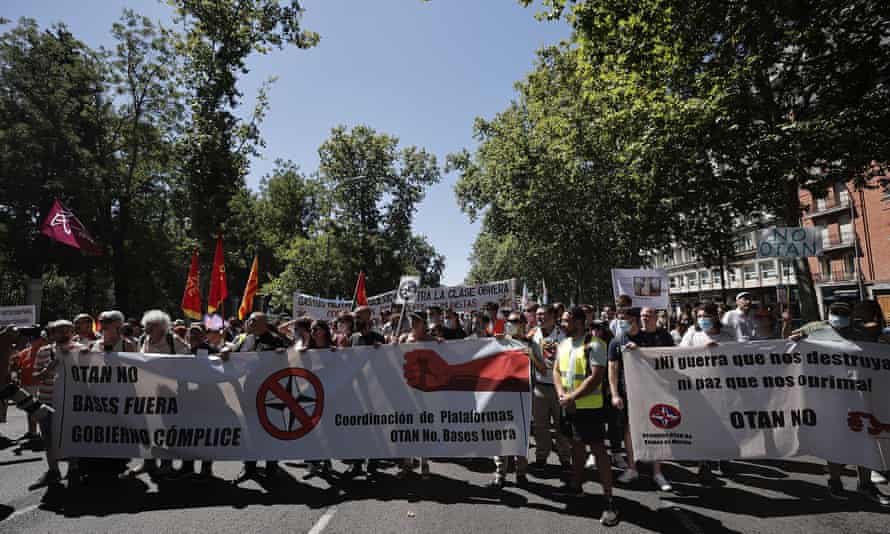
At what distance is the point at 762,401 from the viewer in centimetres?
512

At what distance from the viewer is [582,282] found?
103 feet

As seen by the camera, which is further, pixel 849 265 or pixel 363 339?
pixel 849 265

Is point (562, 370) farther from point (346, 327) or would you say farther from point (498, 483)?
point (346, 327)

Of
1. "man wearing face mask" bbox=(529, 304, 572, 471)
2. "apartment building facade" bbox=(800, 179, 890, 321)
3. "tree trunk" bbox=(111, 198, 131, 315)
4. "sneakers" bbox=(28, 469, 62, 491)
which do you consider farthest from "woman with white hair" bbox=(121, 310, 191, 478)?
"apartment building facade" bbox=(800, 179, 890, 321)

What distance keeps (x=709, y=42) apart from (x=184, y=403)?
13138 mm

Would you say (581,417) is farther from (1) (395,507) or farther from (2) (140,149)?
(2) (140,149)

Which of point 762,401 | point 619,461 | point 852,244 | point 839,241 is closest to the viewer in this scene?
point 762,401

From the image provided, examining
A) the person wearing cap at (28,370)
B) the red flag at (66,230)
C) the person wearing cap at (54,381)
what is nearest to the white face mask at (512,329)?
the person wearing cap at (54,381)

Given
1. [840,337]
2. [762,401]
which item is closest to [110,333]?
[762,401]

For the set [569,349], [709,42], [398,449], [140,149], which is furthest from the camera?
[140,149]

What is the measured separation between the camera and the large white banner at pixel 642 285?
12.5 metres

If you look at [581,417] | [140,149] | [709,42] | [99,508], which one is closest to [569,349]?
[581,417]

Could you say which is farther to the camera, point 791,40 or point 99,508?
point 791,40

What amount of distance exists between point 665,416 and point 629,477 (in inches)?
36.4
